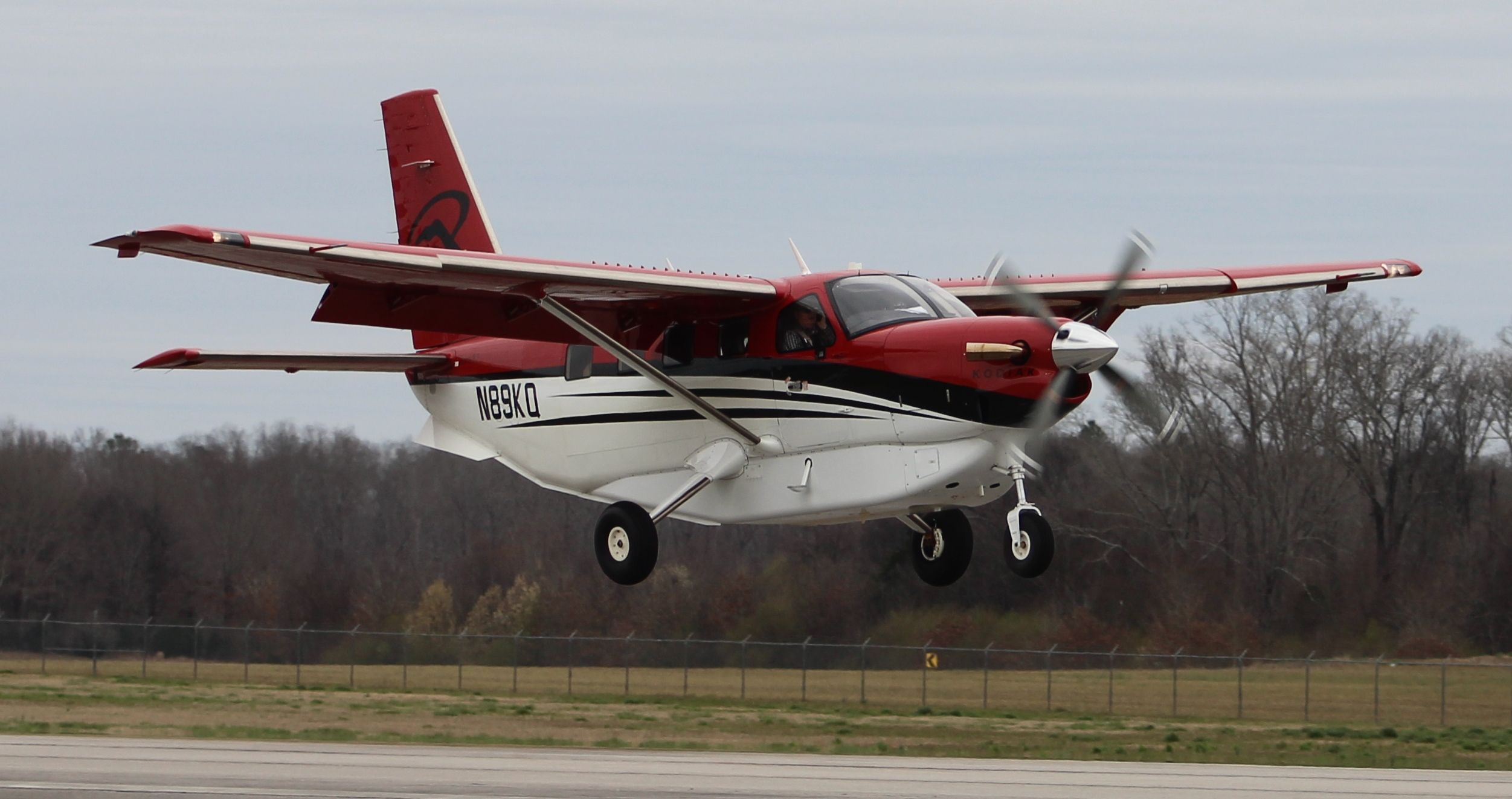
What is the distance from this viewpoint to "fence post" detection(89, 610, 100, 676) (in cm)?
5484

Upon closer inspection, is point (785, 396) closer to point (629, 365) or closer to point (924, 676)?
point (629, 365)

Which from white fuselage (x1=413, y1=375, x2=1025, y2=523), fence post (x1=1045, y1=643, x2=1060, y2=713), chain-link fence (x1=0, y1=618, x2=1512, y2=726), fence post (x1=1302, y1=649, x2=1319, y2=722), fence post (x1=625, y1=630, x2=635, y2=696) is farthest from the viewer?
fence post (x1=625, y1=630, x2=635, y2=696)

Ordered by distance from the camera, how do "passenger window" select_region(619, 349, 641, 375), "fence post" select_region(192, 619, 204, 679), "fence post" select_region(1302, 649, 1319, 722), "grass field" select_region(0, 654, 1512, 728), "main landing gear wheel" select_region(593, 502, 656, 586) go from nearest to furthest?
"main landing gear wheel" select_region(593, 502, 656, 586)
"passenger window" select_region(619, 349, 641, 375)
"fence post" select_region(1302, 649, 1319, 722)
"grass field" select_region(0, 654, 1512, 728)
"fence post" select_region(192, 619, 204, 679)

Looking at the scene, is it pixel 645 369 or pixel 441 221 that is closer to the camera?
pixel 645 369

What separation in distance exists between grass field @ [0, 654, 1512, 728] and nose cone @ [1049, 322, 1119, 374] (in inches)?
1019

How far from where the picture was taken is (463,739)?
36.5 m

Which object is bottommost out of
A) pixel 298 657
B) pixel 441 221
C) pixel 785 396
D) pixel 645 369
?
pixel 298 657

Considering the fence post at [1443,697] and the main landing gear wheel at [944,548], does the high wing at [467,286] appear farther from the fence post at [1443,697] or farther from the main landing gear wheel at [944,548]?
the fence post at [1443,697]

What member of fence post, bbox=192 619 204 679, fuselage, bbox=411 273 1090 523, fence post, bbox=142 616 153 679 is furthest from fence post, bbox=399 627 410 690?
fuselage, bbox=411 273 1090 523

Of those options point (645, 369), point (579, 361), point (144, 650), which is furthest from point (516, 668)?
point (645, 369)

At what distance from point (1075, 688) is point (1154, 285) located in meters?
23.5

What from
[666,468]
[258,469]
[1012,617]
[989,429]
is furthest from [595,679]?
[989,429]

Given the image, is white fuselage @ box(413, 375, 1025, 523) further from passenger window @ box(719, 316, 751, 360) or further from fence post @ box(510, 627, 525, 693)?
fence post @ box(510, 627, 525, 693)

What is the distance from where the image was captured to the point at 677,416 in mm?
24438
